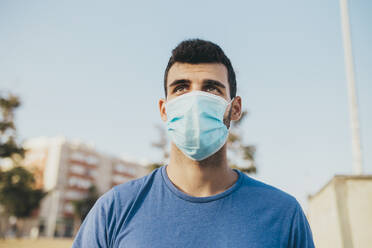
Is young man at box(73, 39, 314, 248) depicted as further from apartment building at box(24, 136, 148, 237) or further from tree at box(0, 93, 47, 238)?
apartment building at box(24, 136, 148, 237)

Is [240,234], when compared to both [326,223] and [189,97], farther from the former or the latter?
[326,223]

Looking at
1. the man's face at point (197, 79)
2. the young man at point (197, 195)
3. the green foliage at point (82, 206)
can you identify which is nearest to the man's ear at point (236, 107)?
the young man at point (197, 195)

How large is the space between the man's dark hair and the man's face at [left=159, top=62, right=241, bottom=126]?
0.04 meters

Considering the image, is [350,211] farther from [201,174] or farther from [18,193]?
[18,193]

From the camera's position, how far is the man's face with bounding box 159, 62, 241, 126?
2.20 meters

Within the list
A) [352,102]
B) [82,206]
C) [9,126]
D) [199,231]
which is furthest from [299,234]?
[82,206]

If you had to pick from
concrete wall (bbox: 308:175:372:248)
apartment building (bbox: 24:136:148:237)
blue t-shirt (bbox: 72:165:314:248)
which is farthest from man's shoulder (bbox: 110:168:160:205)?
apartment building (bbox: 24:136:148:237)

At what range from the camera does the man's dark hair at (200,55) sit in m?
2.21

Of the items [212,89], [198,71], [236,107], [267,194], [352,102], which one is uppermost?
[198,71]

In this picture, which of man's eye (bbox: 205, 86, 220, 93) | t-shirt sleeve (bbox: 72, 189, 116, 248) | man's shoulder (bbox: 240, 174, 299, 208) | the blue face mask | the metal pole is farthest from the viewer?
the metal pole

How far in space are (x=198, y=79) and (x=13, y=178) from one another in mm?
29604

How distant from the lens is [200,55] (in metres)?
2.21

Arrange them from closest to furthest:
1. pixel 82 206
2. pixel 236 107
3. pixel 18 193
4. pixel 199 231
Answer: pixel 199 231, pixel 236 107, pixel 18 193, pixel 82 206

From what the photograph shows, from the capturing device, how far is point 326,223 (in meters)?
5.09
